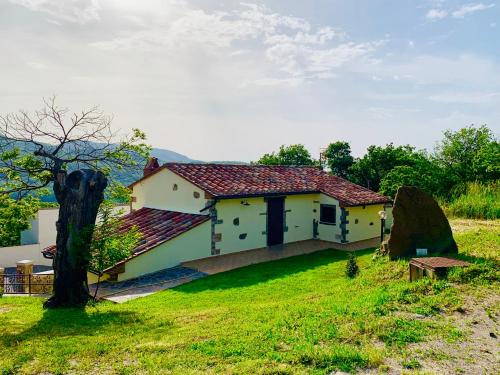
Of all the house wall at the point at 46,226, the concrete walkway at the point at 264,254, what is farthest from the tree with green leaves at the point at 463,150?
the house wall at the point at 46,226

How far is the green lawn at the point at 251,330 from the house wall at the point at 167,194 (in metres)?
7.36

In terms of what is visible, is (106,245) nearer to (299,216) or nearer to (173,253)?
(173,253)

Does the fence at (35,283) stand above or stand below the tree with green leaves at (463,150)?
below

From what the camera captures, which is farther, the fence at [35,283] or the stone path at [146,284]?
the fence at [35,283]

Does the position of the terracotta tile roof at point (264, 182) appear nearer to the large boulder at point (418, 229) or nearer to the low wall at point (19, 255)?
the large boulder at point (418, 229)

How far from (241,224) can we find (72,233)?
885cm

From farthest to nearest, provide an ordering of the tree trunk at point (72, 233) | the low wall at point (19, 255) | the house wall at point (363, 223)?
1. the low wall at point (19, 255)
2. the house wall at point (363, 223)
3. the tree trunk at point (72, 233)

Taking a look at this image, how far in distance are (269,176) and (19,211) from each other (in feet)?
40.4

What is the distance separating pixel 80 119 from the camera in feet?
38.2

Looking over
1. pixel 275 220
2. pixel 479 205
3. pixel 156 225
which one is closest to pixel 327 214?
pixel 275 220

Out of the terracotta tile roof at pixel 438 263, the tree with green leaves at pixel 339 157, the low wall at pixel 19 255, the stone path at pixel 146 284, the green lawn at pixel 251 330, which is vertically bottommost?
the low wall at pixel 19 255

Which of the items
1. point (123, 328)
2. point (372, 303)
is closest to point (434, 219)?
point (372, 303)

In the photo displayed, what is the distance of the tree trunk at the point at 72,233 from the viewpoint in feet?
33.6

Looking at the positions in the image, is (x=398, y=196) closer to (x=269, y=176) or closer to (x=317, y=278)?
(x=317, y=278)
